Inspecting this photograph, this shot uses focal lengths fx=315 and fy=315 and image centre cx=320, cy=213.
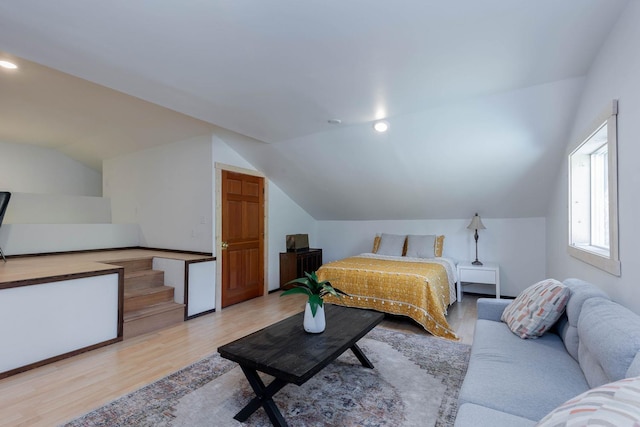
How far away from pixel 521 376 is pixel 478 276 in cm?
311

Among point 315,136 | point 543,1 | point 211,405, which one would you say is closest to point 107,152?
point 315,136

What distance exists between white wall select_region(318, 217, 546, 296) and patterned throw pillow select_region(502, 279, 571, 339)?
268 centimetres

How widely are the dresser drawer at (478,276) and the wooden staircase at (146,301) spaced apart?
3811 millimetres

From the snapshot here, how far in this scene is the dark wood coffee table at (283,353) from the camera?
5.68 ft

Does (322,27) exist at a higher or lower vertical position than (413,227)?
higher

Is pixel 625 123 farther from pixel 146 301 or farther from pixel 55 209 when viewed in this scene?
pixel 55 209

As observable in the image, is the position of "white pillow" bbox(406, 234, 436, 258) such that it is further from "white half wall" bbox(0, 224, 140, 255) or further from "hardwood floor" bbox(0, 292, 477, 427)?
"white half wall" bbox(0, 224, 140, 255)

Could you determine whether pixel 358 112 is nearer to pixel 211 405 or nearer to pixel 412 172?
pixel 412 172

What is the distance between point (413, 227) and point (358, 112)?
281cm

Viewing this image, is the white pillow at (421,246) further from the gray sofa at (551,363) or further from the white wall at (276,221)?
the gray sofa at (551,363)

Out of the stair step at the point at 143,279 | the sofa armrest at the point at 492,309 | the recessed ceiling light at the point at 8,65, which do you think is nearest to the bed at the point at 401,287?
the sofa armrest at the point at 492,309

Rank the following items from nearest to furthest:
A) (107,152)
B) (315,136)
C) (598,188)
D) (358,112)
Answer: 1. (598,188)
2. (358,112)
3. (315,136)
4. (107,152)

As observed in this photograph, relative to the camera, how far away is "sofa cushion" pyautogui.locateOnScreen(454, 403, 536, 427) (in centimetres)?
123

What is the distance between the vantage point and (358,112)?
318 cm
